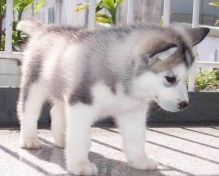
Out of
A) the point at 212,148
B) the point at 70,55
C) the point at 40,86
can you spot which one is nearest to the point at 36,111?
the point at 40,86

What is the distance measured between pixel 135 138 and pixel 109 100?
33 centimetres

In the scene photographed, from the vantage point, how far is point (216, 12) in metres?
14.4

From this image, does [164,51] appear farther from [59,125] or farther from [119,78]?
[59,125]

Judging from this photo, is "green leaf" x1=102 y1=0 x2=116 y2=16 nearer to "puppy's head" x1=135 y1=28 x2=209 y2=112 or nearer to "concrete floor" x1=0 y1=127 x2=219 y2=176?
"concrete floor" x1=0 y1=127 x2=219 y2=176

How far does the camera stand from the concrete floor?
2.28 meters

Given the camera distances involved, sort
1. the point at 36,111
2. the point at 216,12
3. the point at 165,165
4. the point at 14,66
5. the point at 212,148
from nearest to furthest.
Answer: the point at 165,165 → the point at 36,111 → the point at 212,148 → the point at 14,66 → the point at 216,12

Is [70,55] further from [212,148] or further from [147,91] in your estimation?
[212,148]

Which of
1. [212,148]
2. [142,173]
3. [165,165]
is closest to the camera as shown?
[142,173]

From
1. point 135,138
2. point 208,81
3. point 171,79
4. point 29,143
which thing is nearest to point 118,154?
point 135,138

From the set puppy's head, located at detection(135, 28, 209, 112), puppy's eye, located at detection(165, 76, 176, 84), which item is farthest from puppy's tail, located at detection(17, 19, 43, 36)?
puppy's eye, located at detection(165, 76, 176, 84)

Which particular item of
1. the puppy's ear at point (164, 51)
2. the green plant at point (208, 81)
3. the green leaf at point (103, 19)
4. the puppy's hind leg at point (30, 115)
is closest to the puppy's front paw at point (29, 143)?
the puppy's hind leg at point (30, 115)

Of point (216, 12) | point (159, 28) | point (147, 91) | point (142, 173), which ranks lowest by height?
point (142, 173)

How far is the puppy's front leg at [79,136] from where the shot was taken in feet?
6.97

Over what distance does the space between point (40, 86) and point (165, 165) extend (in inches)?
31.2
